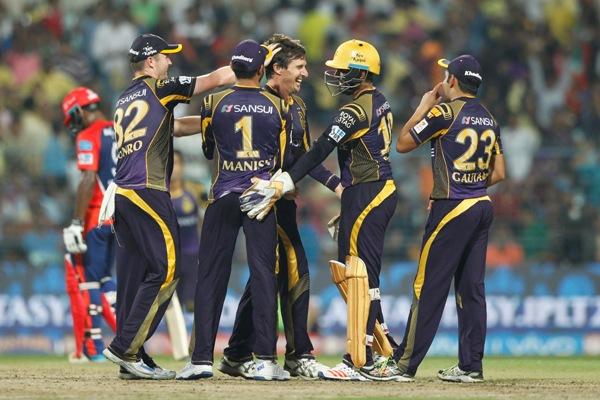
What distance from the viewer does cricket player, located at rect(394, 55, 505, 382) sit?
33.9ft

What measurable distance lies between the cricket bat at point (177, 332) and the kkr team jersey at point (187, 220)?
3.85 ft

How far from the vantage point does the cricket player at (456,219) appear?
10.3 m

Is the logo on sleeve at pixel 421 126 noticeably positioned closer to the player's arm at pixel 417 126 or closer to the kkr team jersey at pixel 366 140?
the player's arm at pixel 417 126

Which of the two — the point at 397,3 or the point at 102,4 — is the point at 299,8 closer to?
the point at 397,3

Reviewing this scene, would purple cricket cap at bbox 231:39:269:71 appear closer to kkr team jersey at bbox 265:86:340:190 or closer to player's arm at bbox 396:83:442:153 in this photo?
kkr team jersey at bbox 265:86:340:190

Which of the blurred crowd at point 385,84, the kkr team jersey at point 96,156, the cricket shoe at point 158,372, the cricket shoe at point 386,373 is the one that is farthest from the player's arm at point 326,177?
the blurred crowd at point 385,84

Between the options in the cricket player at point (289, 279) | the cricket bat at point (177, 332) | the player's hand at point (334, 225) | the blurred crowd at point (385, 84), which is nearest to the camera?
the cricket player at point (289, 279)

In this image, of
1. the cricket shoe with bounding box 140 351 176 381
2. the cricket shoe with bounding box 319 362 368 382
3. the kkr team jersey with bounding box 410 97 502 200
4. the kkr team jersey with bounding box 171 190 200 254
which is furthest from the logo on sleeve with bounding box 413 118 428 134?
the kkr team jersey with bounding box 171 190 200 254

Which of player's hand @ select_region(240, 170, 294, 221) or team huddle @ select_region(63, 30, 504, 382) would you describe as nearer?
player's hand @ select_region(240, 170, 294, 221)

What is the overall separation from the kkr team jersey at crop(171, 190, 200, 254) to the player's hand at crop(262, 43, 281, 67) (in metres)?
5.04

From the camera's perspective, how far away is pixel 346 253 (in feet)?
34.4

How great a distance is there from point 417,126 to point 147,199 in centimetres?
218

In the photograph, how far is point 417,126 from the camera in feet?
33.8

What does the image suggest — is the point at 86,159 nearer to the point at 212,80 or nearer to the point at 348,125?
the point at 212,80
